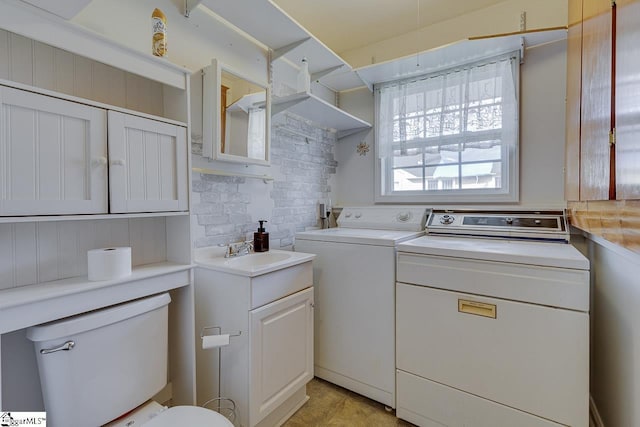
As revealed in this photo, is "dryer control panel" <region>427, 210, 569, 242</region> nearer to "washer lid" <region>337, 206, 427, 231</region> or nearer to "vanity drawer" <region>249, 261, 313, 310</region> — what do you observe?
"washer lid" <region>337, 206, 427, 231</region>

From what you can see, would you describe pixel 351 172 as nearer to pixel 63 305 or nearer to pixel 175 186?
pixel 175 186

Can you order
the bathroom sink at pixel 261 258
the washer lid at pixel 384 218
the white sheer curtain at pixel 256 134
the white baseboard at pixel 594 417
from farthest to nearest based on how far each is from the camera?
the washer lid at pixel 384 218 < the white sheer curtain at pixel 256 134 < the bathroom sink at pixel 261 258 < the white baseboard at pixel 594 417

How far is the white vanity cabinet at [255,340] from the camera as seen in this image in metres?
1.37

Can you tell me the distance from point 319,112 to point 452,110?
1.03 m

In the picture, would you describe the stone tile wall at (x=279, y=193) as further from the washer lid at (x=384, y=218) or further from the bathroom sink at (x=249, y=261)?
the washer lid at (x=384, y=218)

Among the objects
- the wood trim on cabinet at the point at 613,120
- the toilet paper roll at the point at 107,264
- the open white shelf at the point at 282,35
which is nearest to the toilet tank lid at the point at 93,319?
the toilet paper roll at the point at 107,264

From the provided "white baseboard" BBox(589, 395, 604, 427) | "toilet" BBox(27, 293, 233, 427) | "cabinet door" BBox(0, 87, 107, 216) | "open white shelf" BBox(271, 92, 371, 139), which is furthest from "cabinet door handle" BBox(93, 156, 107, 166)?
"white baseboard" BBox(589, 395, 604, 427)

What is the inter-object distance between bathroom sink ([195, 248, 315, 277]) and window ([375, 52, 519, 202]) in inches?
48.1

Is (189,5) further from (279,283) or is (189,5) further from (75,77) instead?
(279,283)

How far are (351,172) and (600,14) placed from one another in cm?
193

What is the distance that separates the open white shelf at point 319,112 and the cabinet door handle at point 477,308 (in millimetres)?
1497

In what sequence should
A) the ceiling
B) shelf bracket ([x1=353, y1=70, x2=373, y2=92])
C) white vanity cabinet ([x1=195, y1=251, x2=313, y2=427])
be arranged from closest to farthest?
white vanity cabinet ([x1=195, y1=251, x2=313, y2=427])
the ceiling
shelf bracket ([x1=353, y1=70, x2=373, y2=92])

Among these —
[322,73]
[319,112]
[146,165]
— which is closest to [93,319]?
[146,165]

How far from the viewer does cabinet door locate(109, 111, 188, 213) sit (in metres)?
1.10
